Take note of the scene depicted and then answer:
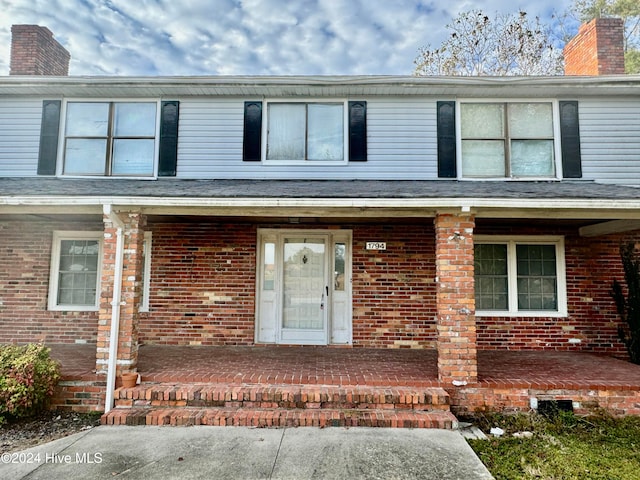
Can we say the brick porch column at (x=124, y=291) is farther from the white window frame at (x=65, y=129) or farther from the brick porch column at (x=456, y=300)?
the brick porch column at (x=456, y=300)

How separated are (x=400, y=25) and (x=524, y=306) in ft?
41.2

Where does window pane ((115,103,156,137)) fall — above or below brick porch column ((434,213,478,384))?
above

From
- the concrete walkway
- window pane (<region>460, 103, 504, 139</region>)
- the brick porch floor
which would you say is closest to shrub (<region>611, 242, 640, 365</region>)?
the brick porch floor

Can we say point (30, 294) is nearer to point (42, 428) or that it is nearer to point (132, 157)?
point (132, 157)

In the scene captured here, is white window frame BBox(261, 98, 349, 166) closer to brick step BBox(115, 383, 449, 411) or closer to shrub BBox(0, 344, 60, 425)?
brick step BBox(115, 383, 449, 411)

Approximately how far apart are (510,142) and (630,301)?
3235mm

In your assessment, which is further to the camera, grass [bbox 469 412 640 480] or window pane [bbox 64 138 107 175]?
window pane [bbox 64 138 107 175]

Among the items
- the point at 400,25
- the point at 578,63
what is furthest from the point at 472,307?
the point at 400,25

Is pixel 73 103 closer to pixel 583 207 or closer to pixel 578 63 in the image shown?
pixel 583 207

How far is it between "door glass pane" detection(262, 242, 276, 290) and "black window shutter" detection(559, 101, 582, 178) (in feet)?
17.2

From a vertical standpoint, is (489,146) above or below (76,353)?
above

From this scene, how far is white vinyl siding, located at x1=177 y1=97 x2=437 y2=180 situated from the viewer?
6457mm

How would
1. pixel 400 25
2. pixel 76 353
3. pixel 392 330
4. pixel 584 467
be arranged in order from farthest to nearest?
pixel 400 25 < pixel 392 330 < pixel 76 353 < pixel 584 467

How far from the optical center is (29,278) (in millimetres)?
6496
